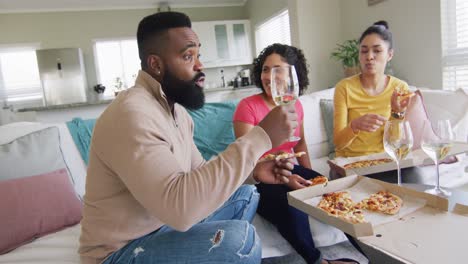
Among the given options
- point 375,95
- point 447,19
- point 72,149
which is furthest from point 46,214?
point 447,19

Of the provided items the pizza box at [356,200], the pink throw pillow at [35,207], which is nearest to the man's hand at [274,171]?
the pizza box at [356,200]

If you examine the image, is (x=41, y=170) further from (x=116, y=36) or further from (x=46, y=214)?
(x=116, y=36)

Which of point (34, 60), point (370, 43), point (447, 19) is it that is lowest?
point (370, 43)

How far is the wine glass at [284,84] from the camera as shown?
3.28 feet

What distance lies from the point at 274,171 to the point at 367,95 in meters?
0.97

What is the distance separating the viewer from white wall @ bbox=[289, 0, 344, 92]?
13.2 feet

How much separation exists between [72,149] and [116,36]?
5.24 m

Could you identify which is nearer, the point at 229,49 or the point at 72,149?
the point at 72,149

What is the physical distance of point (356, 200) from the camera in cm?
103

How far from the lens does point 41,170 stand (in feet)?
4.99

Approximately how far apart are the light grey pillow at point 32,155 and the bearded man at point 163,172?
2.19 ft

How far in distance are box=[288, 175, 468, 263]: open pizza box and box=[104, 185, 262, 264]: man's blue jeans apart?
194 mm

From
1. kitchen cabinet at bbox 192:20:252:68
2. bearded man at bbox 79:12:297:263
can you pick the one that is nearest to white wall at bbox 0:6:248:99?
kitchen cabinet at bbox 192:20:252:68

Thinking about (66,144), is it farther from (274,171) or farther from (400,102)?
(400,102)
